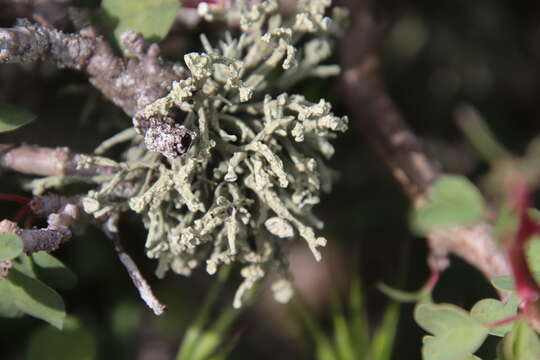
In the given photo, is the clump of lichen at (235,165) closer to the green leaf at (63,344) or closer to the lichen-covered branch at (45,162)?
the lichen-covered branch at (45,162)

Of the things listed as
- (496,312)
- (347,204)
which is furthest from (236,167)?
(347,204)

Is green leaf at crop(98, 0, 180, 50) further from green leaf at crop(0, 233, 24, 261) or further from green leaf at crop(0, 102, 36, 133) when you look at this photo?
green leaf at crop(0, 233, 24, 261)

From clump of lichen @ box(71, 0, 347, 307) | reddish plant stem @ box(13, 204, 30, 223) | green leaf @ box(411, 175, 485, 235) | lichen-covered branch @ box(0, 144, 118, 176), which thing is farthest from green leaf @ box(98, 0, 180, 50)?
green leaf @ box(411, 175, 485, 235)

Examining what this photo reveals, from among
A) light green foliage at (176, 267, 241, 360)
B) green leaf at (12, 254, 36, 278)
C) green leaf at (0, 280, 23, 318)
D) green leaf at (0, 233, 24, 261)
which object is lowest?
light green foliage at (176, 267, 241, 360)

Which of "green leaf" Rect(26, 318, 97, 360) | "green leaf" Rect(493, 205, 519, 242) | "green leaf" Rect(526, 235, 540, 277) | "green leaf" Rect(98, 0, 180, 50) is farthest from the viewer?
"green leaf" Rect(26, 318, 97, 360)

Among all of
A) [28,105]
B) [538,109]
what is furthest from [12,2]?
[538,109]

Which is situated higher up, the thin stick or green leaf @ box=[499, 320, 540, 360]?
green leaf @ box=[499, 320, 540, 360]

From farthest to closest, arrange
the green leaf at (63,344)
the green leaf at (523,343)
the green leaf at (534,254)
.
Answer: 1. the green leaf at (63,344)
2. the green leaf at (534,254)
3. the green leaf at (523,343)

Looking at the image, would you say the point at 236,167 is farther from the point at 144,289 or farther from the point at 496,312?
the point at 496,312

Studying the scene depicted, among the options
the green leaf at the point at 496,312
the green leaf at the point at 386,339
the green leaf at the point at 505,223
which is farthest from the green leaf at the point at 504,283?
the green leaf at the point at 386,339
